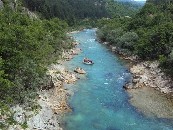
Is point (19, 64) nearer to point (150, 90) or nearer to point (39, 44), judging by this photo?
point (39, 44)

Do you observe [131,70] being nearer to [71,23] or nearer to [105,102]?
[105,102]

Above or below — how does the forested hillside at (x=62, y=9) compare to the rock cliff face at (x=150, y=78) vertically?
below

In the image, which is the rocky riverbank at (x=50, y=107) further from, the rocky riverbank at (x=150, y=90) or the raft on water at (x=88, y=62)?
the rocky riverbank at (x=150, y=90)

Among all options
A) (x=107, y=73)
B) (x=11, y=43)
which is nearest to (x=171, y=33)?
(x=107, y=73)

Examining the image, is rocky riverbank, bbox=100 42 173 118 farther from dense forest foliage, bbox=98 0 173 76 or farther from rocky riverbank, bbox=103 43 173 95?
dense forest foliage, bbox=98 0 173 76

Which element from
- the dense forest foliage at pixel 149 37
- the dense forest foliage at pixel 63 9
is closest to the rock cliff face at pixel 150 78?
the dense forest foliage at pixel 149 37

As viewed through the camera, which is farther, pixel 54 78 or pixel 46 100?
pixel 54 78

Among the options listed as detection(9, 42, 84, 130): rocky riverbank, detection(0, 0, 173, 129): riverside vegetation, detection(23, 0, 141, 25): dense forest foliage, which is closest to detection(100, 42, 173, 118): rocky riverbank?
detection(0, 0, 173, 129): riverside vegetation
